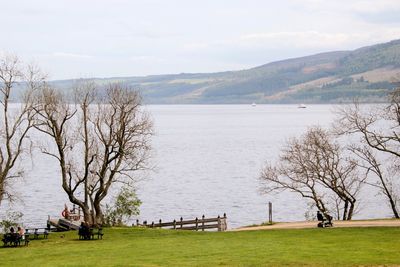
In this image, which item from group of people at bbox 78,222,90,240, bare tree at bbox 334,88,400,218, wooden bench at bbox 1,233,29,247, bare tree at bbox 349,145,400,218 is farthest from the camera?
bare tree at bbox 349,145,400,218

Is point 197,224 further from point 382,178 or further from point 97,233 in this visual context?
point 382,178

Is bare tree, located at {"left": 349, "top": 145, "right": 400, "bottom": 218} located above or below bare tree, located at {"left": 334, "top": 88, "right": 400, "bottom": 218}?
below

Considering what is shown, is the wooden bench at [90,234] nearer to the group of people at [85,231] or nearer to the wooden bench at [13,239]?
the group of people at [85,231]

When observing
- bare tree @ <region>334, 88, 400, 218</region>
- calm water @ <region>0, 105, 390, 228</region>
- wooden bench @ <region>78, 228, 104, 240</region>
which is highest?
bare tree @ <region>334, 88, 400, 218</region>

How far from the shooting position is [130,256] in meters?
33.0

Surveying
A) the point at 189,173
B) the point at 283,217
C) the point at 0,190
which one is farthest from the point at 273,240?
the point at 189,173

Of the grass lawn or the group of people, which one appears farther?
the group of people

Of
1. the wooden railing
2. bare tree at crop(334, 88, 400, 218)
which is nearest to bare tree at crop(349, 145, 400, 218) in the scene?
bare tree at crop(334, 88, 400, 218)

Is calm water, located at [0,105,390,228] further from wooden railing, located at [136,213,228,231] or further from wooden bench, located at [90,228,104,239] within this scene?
wooden bench, located at [90,228,104,239]

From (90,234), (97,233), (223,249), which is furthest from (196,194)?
(223,249)

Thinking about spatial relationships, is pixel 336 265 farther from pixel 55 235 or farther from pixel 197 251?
pixel 55 235

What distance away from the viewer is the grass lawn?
98.2 ft

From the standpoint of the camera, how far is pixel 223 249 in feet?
113

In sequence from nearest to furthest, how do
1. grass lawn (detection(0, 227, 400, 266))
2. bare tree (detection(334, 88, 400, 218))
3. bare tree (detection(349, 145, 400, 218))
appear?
grass lawn (detection(0, 227, 400, 266)), bare tree (detection(334, 88, 400, 218)), bare tree (detection(349, 145, 400, 218))
